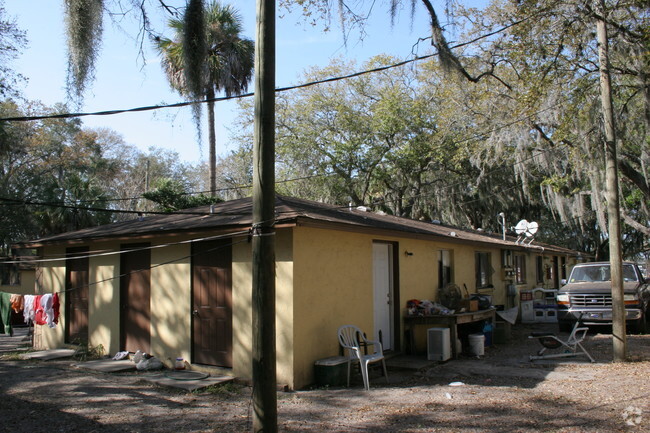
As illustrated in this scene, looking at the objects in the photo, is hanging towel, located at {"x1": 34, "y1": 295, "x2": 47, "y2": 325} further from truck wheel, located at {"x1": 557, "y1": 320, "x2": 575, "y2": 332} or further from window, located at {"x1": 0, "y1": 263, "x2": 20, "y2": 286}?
window, located at {"x1": 0, "y1": 263, "x2": 20, "y2": 286}

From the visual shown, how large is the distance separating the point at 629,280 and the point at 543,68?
713 cm

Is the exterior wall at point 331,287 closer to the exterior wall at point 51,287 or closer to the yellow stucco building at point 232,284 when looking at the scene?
the yellow stucco building at point 232,284

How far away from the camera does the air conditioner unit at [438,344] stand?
392 inches

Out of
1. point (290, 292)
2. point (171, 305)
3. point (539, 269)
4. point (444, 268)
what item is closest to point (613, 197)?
point (444, 268)

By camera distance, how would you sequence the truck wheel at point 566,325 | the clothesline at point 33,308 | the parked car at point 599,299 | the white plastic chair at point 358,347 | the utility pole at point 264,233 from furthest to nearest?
1. the truck wheel at point 566,325
2. the parked car at point 599,299
3. the clothesline at point 33,308
4. the white plastic chair at point 358,347
5. the utility pole at point 264,233

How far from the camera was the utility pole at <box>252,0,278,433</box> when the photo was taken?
4297mm

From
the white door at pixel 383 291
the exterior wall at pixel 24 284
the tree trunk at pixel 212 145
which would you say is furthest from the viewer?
the tree trunk at pixel 212 145

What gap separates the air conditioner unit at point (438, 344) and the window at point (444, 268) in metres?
2.82

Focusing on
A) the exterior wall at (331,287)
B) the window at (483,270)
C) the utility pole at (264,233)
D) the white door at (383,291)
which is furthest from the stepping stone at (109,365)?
the window at (483,270)

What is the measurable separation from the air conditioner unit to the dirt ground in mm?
537

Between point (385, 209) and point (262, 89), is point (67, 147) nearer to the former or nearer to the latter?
point (385, 209)

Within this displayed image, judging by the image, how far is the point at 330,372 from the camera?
25.9 feet

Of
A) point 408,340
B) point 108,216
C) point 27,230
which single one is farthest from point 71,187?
point 408,340

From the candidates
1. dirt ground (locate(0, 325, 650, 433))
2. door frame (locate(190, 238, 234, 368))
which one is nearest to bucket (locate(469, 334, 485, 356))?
dirt ground (locate(0, 325, 650, 433))
